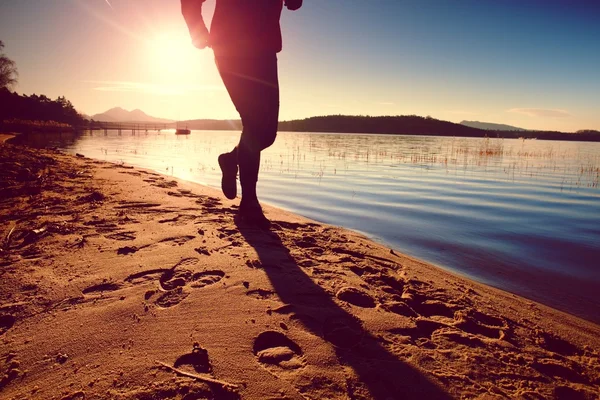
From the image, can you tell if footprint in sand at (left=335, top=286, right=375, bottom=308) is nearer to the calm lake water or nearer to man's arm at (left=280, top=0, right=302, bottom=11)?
the calm lake water

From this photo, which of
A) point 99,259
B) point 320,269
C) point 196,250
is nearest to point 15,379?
point 99,259

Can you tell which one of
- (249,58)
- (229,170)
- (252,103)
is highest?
(249,58)

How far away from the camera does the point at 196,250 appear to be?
2420 mm

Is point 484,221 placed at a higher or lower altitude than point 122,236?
lower

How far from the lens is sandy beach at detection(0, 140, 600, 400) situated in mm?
1175

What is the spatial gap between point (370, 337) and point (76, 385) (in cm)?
114

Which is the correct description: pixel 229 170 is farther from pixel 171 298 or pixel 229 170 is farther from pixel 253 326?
pixel 253 326

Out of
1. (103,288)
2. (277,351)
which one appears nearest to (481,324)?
(277,351)

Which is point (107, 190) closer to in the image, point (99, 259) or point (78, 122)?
point (99, 259)

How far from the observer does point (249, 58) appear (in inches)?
117

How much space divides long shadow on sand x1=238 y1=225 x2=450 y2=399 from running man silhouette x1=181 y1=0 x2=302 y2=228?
1251 mm

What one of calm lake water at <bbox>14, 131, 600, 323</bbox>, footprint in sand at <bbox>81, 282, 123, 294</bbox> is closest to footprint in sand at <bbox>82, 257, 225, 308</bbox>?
footprint in sand at <bbox>81, 282, 123, 294</bbox>

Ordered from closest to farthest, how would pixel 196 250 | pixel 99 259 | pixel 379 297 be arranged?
pixel 379 297, pixel 99 259, pixel 196 250

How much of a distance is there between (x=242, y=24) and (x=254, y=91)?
57 cm
